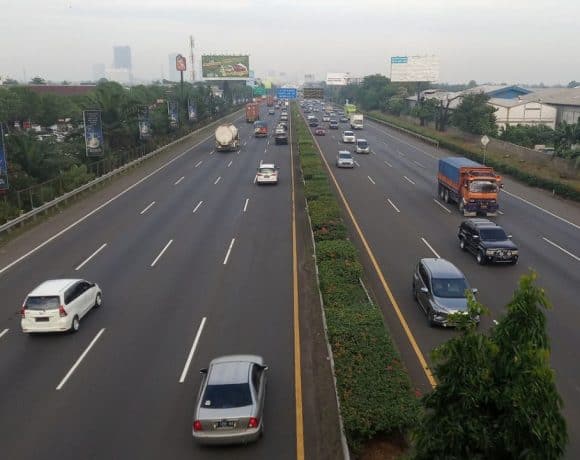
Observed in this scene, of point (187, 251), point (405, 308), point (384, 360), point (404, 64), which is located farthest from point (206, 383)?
point (404, 64)

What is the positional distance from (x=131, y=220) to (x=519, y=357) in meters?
29.0

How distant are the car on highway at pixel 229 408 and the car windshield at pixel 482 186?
23.5 metres

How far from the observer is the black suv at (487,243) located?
2369cm

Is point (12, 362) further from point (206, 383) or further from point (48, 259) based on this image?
point (48, 259)

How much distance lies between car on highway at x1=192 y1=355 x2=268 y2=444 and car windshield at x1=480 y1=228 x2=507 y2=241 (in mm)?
15124

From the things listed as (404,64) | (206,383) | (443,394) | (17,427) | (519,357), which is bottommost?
(17,427)

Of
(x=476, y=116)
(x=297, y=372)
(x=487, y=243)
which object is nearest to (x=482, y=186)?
(x=487, y=243)

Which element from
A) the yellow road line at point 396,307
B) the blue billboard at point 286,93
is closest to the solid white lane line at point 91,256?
the yellow road line at point 396,307

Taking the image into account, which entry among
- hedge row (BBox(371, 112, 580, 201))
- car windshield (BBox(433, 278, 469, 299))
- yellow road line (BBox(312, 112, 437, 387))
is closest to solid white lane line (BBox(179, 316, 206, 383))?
yellow road line (BBox(312, 112, 437, 387))

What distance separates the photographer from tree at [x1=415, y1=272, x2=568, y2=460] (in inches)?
251

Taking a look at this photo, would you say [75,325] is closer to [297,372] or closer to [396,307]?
[297,372]

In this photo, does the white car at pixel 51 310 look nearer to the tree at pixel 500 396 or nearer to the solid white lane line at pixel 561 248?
the tree at pixel 500 396

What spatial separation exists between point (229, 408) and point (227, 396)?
317 mm

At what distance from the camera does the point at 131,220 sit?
32.8m
